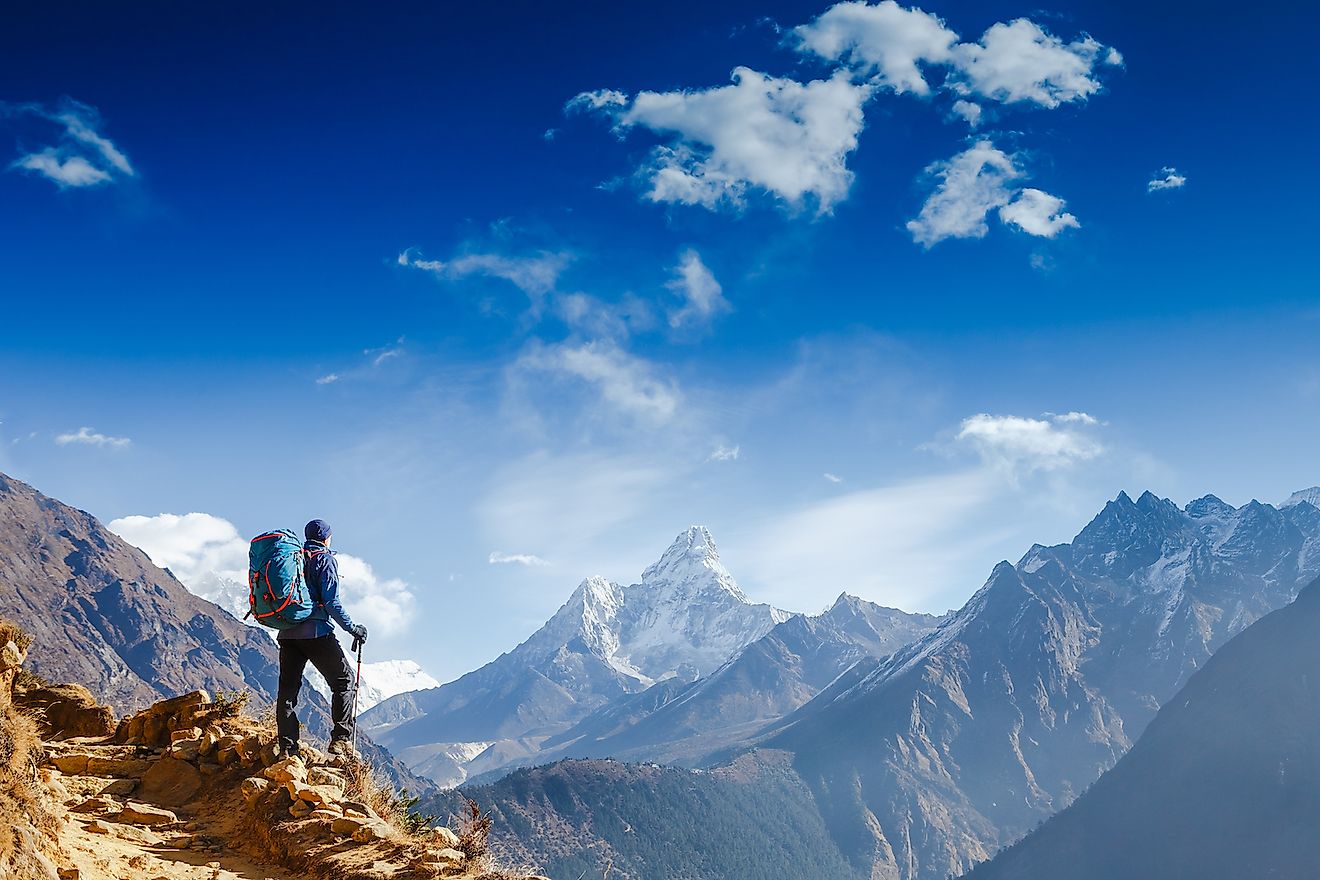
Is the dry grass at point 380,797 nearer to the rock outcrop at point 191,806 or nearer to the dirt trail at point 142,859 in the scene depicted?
the rock outcrop at point 191,806

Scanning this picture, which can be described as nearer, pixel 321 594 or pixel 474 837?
pixel 474 837

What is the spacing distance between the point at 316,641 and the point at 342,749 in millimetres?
1710

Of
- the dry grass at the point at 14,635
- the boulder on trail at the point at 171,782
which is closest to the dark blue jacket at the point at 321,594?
the boulder on trail at the point at 171,782

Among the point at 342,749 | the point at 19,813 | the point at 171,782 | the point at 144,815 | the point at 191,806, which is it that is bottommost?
the point at 191,806

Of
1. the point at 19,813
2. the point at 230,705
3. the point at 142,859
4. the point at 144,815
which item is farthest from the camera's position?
the point at 230,705

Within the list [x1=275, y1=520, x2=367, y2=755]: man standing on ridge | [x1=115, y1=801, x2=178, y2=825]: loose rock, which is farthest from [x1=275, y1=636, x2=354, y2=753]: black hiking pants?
[x1=115, y1=801, x2=178, y2=825]: loose rock

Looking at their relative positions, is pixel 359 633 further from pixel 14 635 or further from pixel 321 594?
pixel 14 635

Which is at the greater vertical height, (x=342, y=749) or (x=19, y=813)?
(x=19, y=813)

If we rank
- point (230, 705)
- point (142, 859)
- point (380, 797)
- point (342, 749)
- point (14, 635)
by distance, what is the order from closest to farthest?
point (142, 859) < point (380, 797) < point (342, 749) < point (14, 635) < point (230, 705)

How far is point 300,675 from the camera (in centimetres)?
1268

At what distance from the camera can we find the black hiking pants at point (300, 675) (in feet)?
39.6

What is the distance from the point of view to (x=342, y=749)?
41.5 feet

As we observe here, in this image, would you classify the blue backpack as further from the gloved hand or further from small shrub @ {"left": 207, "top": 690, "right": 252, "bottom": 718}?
small shrub @ {"left": 207, "top": 690, "right": 252, "bottom": 718}

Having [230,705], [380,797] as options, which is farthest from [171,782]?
[380,797]
